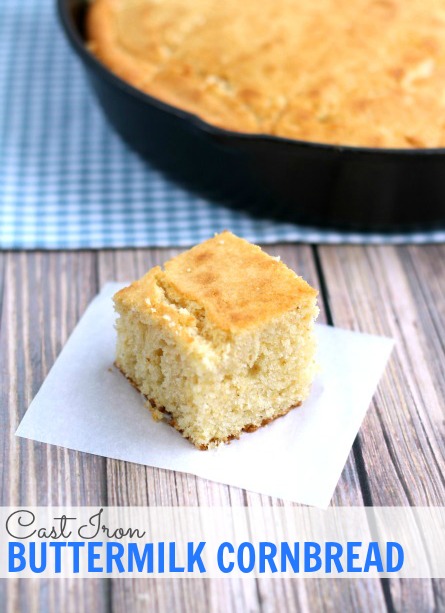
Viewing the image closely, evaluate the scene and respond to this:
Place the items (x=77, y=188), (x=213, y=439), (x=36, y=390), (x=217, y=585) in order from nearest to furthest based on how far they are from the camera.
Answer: (x=217, y=585) → (x=213, y=439) → (x=36, y=390) → (x=77, y=188)

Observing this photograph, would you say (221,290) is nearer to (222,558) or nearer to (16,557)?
(222,558)

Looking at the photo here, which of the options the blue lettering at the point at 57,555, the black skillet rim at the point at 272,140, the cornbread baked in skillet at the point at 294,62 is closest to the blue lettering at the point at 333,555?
the blue lettering at the point at 57,555

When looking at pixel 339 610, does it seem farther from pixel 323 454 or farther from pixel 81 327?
pixel 81 327

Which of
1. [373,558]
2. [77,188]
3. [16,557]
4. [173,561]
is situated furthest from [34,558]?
[77,188]

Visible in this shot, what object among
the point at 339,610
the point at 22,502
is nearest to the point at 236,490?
the point at 339,610

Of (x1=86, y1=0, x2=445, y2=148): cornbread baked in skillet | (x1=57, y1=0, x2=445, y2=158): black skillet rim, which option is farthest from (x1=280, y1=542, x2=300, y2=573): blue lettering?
(x1=86, y1=0, x2=445, y2=148): cornbread baked in skillet

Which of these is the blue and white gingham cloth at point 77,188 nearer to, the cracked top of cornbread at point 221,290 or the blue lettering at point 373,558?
the cracked top of cornbread at point 221,290

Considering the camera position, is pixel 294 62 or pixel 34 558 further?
pixel 294 62
